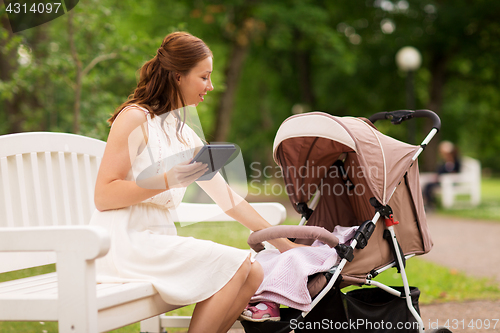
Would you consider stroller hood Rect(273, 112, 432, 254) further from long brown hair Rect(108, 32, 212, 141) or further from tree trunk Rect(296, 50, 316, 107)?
tree trunk Rect(296, 50, 316, 107)

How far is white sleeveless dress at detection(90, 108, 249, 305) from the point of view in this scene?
221 centimetres

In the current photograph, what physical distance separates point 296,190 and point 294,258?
0.72m

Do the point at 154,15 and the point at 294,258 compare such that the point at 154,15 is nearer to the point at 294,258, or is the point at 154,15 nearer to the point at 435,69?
the point at 435,69

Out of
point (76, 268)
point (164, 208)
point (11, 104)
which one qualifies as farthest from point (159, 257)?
point (11, 104)

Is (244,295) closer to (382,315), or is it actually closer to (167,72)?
(382,315)

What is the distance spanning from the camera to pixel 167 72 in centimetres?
246

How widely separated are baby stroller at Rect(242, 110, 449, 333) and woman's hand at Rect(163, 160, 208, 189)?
1.81 ft

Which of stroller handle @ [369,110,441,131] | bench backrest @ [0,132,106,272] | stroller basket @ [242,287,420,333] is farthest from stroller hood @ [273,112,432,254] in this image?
bench backrest @ [0,132,106,272]

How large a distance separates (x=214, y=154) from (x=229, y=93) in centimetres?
1022

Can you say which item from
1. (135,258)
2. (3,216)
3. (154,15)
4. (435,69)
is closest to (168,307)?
(135,258)

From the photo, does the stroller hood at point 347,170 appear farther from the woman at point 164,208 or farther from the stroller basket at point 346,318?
the woman at point 164,208

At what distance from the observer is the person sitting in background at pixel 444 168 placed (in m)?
12.3

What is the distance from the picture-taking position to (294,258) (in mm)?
2562

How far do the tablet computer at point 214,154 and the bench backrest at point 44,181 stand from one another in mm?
1223
